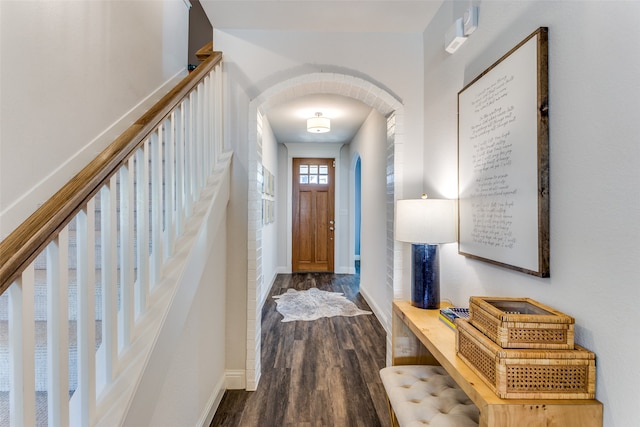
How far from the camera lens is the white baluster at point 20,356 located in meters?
0.67

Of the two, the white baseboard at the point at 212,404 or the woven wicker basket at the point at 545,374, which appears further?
the white baseboard at the point at 212,404

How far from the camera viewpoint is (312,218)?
6270mm

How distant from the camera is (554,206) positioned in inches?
43.2

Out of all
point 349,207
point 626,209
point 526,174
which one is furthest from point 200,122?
point 349,207

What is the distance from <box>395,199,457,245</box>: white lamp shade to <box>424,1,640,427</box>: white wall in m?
0.45

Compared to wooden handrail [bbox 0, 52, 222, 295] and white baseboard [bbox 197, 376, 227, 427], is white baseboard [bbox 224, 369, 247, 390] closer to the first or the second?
white baseboard [bbox 197, 376, 227, 427]

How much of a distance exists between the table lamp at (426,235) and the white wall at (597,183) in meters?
0.46

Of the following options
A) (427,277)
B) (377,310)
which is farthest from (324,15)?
(377,310)

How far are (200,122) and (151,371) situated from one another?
4.30 feet

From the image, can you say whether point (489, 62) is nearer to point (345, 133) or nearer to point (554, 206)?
point (554, 206)

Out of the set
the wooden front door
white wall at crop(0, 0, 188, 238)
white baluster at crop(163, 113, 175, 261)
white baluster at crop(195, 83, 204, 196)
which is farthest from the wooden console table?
the wooden front door

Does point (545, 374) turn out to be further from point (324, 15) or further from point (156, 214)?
point (324, 15)

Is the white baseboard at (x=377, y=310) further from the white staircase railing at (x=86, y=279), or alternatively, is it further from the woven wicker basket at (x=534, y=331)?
the white staircase railing at (x=86, y=279)

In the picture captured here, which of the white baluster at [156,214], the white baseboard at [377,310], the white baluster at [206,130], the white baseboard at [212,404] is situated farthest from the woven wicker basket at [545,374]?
the white baseboard at [377,310]
